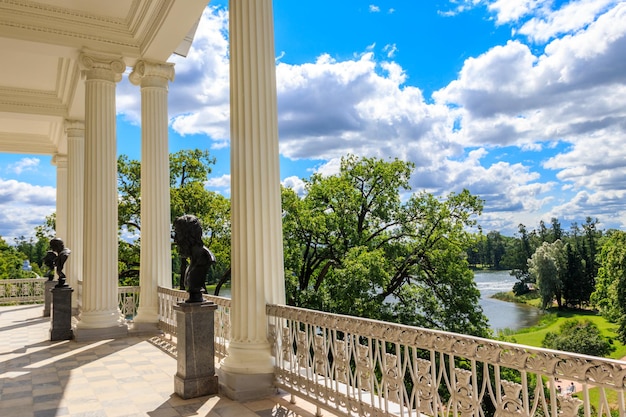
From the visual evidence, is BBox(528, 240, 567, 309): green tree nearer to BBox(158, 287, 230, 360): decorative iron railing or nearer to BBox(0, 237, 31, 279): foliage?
BBox(158, 287, 230, 360): decorative iron railing

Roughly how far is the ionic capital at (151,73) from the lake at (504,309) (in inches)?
2179

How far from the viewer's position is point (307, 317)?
666cm

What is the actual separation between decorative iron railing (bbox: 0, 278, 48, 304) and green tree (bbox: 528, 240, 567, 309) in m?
57.2

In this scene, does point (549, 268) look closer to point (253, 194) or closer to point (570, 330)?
point (570, 330)

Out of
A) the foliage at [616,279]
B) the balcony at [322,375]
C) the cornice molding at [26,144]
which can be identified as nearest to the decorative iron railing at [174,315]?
the balcony at [322,375]

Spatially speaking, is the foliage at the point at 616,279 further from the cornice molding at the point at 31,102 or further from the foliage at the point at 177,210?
the cornice molding at the point at 31,102

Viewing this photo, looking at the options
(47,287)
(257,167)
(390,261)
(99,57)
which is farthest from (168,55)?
(390,261)

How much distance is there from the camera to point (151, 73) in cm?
1465

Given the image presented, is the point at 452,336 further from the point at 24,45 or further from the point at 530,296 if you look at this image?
the point at 530,296

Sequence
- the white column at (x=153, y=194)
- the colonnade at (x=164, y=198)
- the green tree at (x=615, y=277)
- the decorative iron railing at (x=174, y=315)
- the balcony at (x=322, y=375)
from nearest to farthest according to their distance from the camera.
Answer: the balcony at (x=322, y=375) → the colonnade at (x=164, y=198) → the decorative iron railing at (x=174, y=315) → the white column at (x=153, y=194) → the green tree at (x=615, y=277)

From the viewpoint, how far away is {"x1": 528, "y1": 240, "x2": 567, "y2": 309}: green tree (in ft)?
203

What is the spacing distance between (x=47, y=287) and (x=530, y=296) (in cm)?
6668

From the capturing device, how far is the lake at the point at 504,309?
6488 cm

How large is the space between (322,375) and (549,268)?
64017 millimetres
